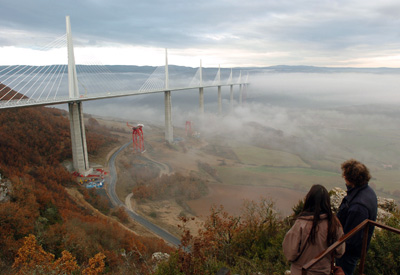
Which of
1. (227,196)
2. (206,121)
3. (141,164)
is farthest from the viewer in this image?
(206,121)

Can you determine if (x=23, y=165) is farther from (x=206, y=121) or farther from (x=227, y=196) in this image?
(x=206, y=121)

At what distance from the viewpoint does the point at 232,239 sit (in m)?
7.79

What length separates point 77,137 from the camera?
82.3 feet

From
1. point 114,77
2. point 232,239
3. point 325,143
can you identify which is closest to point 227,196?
point 232,239

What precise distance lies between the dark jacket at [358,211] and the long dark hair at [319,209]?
0.58m

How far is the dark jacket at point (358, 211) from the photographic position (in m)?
3.14

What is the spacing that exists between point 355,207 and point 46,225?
1301cm

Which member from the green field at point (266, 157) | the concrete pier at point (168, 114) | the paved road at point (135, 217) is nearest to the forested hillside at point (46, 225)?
the paved road at point (135, 217)

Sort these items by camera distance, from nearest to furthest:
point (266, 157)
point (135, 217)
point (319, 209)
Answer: point (319, 209), point (135, 217), point (266, 157)

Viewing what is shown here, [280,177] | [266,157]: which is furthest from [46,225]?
[266,157]

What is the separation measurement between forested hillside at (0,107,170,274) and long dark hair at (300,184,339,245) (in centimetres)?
454

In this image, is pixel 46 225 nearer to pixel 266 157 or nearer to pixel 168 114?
pixel 168 114

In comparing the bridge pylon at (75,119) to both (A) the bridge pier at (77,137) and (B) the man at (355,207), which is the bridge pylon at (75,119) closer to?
(A) the bridge pier at (77,137)

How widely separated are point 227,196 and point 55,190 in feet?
49.6
